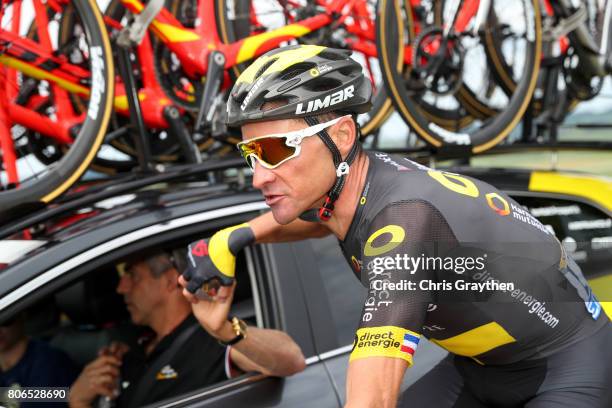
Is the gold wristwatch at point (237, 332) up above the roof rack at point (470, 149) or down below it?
below

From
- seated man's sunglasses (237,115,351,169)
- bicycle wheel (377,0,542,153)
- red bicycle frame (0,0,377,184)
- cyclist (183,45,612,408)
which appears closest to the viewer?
cyclist (183,45,612,408)

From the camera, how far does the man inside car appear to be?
7.41 ft

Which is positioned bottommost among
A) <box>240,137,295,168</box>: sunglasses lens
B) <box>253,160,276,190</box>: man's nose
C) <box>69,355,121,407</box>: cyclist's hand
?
<box>69,355,121,407</box>: cyclist's hand

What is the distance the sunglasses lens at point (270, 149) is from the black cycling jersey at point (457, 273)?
0.24m

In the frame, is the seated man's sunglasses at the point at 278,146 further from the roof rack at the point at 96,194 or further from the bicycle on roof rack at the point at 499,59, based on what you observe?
the bicycle on roof rack at the point at 499,59

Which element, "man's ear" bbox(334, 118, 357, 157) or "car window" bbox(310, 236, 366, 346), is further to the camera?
"car window" bbox(310, 236, 366, 346)

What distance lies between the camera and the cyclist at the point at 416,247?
63.9 inches

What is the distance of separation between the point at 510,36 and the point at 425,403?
3206mm

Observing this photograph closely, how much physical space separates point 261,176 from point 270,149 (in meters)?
0.08

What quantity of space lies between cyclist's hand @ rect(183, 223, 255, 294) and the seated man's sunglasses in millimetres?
414

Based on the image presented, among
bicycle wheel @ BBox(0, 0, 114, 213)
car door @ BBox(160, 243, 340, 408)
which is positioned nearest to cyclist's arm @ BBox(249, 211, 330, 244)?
car door @ BBox(160, 243, 340, 408)

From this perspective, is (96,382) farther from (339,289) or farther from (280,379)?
(339,289)

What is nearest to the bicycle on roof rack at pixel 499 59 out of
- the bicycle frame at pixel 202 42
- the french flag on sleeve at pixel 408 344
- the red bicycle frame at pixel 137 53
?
the red bicycle frame at pixel 137 53

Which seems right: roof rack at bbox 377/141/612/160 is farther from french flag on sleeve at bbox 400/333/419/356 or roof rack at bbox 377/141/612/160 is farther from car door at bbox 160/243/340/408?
french flag on sleeve at bbox 400/333/419/356
